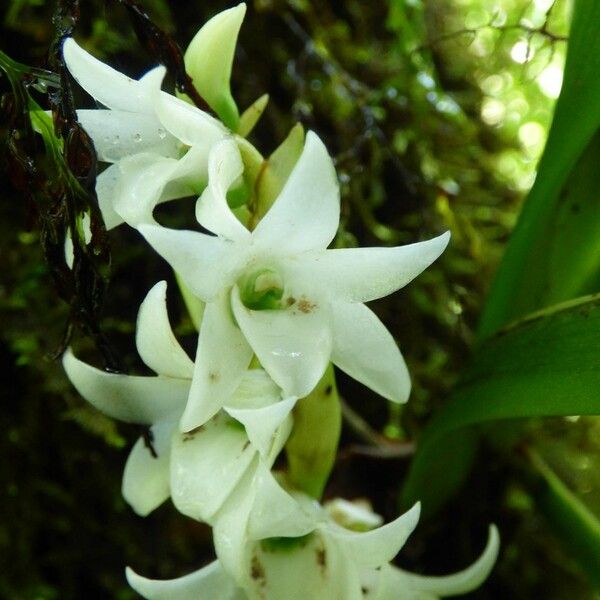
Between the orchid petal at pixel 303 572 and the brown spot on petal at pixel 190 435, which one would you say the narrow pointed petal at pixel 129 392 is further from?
the orchid petal at pixel 303 572

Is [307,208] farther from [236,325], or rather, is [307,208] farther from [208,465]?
[208,465]

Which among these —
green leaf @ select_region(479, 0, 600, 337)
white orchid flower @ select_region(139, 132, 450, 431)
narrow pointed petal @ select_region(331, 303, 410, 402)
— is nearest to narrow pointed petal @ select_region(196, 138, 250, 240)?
white orchid flower @ select_region(139, 132, 450, 431)

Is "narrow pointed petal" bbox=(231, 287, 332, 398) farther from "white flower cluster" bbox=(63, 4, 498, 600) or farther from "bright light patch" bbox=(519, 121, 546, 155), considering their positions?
"bright light patch" bbox=(519, 121, 546, 155)

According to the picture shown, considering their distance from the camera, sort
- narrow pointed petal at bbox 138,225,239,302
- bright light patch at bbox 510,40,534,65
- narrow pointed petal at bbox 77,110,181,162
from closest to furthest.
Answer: narrow pointed petal at bbox 138,225,239,302 → narrow pointed petal at bbox 77,110,181,162 → bright light patch at bbox 510,40,534,65

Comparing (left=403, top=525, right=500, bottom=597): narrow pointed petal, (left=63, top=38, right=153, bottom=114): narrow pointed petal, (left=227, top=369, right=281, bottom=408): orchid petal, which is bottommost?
(left=403, top=525, right=500, bottom=597): narrow pointed petal

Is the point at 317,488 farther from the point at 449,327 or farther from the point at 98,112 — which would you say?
the point at 449,327

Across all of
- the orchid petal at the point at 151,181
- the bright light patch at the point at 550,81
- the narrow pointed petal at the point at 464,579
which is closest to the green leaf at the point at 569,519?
the narrow pointed petal at the point at 464,579

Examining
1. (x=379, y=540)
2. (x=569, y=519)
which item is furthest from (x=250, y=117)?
(x=569, y=519)
